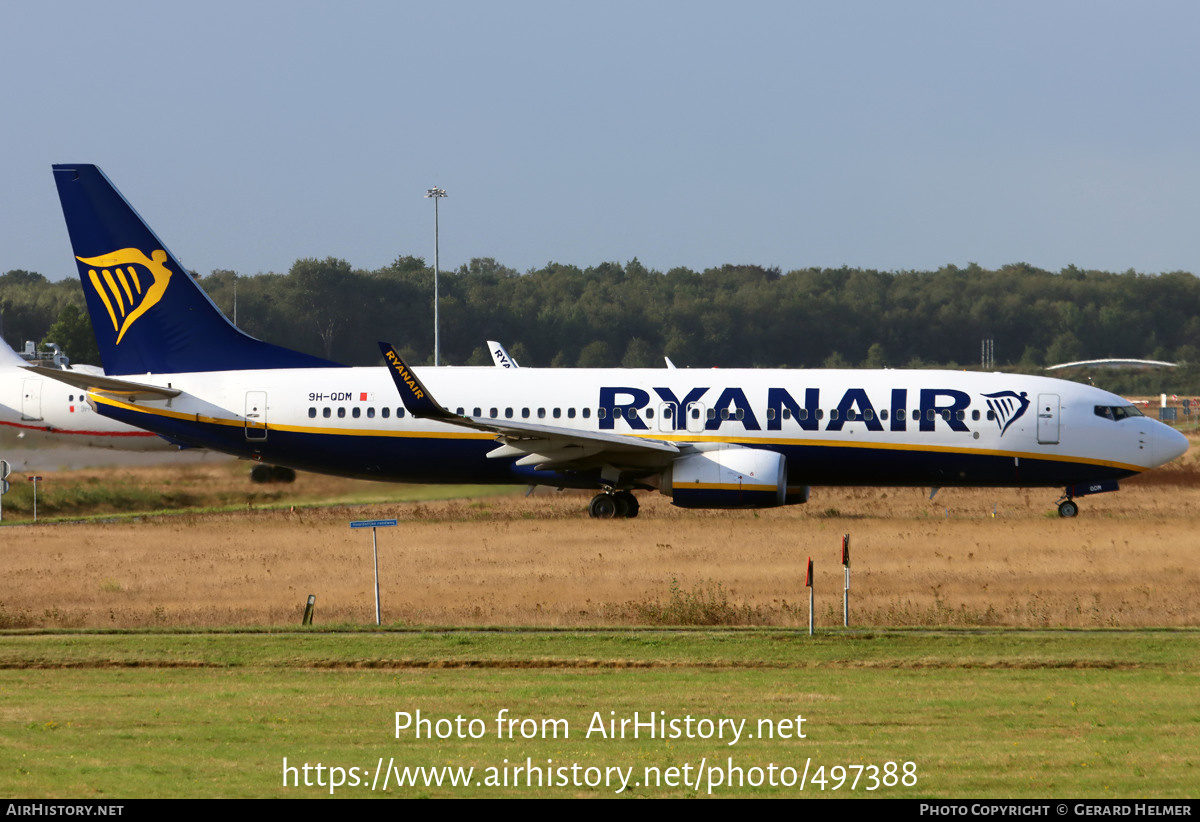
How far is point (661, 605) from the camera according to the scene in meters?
22.0

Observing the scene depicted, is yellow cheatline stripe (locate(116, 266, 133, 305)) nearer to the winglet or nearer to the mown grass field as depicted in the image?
the winglet

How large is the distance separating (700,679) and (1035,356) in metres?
107

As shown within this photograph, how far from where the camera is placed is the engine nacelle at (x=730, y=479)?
104ft

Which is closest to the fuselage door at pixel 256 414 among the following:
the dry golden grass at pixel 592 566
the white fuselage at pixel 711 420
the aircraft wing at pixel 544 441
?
the white fuselage at pixel 711 420

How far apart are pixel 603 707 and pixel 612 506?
66.5 feet

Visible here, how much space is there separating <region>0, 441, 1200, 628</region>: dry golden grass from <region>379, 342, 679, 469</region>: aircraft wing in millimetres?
1530

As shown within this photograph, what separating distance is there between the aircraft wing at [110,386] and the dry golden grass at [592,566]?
310cm

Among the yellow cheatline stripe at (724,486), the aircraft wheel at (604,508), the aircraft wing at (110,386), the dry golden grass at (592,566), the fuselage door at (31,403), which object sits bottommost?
the dry golden grass at (592,566)

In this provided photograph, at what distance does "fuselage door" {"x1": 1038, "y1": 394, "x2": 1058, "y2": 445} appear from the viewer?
111ft

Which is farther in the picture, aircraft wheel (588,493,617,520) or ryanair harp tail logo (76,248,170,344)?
ryanair harp tail logo (76,248,170,344)

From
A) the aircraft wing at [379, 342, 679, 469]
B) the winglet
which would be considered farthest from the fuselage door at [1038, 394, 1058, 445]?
the winglet

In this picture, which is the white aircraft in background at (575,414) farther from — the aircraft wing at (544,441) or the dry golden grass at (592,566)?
the dry golden grass at (592,566)
